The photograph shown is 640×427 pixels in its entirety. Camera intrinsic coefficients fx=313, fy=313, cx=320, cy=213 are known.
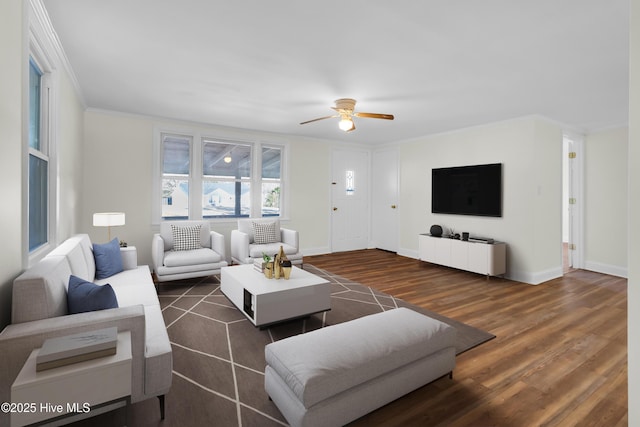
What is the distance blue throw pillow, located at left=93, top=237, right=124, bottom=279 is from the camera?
3.19 m

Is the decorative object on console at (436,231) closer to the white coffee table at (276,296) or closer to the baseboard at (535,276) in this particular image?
the baseboard at (535,276)

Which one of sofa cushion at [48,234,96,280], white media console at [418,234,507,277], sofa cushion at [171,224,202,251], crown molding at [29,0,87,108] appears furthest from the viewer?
white media console at [418,234,507,277]

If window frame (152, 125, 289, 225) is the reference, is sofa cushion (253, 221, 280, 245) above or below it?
below

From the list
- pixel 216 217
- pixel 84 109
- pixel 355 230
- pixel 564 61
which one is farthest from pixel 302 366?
pixel 355 230

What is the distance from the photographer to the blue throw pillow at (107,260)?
3191mm

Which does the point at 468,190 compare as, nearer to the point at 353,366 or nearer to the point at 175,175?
the point at 353,366

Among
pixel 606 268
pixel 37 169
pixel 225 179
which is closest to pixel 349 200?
pixel 225 179

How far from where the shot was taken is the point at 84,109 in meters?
4.46

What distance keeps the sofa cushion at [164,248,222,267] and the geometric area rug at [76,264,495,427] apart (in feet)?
1.18

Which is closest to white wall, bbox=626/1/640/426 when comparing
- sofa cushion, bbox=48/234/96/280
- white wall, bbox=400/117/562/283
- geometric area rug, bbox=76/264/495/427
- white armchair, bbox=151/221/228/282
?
geometric area rug, bbox=76/264/495/427

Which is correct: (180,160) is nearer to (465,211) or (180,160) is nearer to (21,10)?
(21,10)

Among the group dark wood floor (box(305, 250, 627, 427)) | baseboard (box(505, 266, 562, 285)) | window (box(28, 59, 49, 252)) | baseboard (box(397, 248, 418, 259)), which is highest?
window (box(28, 59, 49, 252))

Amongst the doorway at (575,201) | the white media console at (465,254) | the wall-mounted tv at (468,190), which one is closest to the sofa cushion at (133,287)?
the white media console at (465,254)

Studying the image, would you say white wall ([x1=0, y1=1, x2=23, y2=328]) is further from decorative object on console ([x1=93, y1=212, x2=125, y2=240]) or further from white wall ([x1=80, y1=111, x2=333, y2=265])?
white wall ([x1=80, y1=111, x2=333, y2=265])
